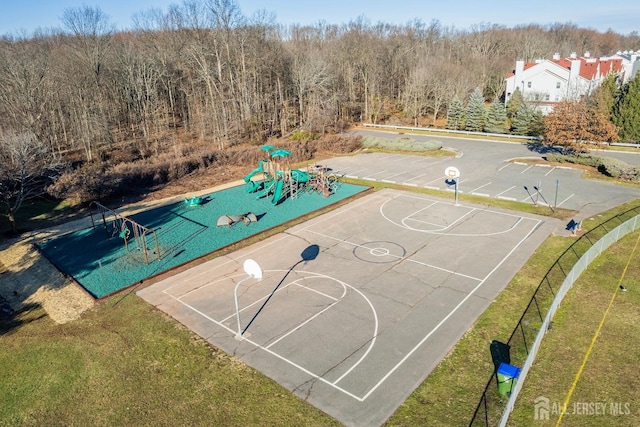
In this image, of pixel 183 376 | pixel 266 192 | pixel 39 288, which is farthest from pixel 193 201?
pixel 183 376

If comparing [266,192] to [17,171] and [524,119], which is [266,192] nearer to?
[17,171]

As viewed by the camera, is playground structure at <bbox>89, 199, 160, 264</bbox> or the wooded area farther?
the wooded area

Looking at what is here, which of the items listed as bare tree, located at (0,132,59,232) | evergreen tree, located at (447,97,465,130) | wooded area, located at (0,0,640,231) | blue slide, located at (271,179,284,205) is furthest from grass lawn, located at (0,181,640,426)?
evergreen tree, located at (447,97,465,130)

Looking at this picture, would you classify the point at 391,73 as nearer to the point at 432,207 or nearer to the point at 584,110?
the point at 584,110

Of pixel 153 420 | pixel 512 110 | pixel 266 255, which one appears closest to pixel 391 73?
pixel 512 110

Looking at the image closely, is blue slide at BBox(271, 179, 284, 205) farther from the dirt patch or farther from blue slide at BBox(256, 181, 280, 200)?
the dirt patch
